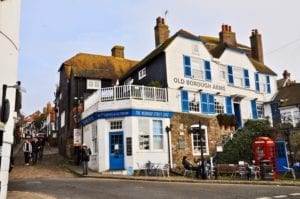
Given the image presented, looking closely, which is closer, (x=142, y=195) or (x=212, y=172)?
(x=142, y=195)

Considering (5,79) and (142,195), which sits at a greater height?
(5,79)

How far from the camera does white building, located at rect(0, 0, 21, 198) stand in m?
8.27

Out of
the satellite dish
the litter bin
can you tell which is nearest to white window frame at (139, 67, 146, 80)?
the litter bin

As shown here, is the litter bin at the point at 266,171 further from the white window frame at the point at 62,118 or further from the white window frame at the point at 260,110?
the white window frame at the point at 62,118

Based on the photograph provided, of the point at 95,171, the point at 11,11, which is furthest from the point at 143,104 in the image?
the point at 11,11

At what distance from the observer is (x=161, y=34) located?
103 ft

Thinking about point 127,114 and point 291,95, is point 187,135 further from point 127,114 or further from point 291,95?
point 291,95

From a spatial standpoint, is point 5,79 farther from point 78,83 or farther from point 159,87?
point 78,83

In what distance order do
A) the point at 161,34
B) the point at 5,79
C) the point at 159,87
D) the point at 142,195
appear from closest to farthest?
the point at 5,79 → the point at 142,195 → the point at 159,87 → the point at 161,34

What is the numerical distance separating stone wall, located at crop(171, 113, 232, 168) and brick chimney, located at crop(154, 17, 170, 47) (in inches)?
319

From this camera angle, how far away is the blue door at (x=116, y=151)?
2328 centimetres

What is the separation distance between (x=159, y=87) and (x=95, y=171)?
724 centimetres

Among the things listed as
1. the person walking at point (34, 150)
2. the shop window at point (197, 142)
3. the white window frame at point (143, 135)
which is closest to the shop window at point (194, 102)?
the shop window at point (197, 142)

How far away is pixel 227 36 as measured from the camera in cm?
3297
